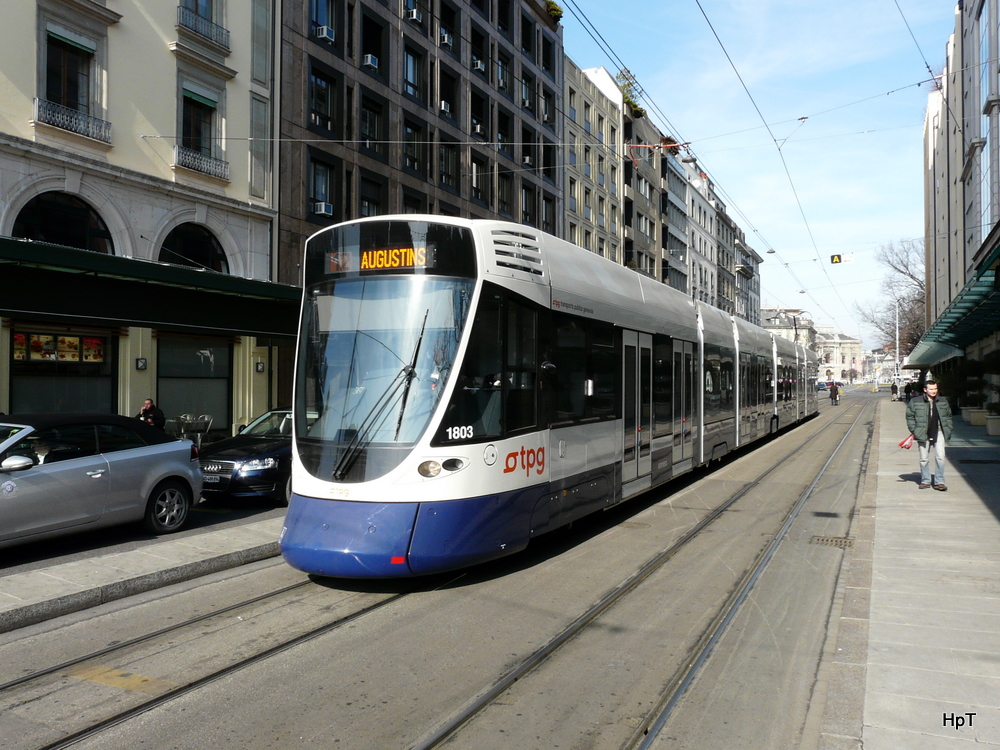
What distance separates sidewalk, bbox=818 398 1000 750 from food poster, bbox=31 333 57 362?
53.2 ft

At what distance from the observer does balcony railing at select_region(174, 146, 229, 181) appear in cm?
1978

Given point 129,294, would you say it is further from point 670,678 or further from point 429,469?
point 670,678

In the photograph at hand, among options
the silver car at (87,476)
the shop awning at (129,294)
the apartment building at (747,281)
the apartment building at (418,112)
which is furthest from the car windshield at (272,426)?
the apartment building at (747,281)

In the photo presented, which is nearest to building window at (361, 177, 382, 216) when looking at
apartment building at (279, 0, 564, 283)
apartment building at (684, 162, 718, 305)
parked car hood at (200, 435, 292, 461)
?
apartment building at (279, 0, 564, 283)

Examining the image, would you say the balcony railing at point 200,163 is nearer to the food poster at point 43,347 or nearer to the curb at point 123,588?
the food poster at point 43,347

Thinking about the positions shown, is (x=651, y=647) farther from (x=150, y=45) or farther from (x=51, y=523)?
(x=150, y=45)

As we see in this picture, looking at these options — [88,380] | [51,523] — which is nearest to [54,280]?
[88,380]

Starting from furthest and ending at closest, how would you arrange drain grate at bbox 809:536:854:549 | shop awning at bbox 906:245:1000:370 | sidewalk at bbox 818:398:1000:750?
shop awning at bbox 906:245:1000:370, drain grate at bbox 809:536:854:549, sidewalk at bbox 818:398:1000:750

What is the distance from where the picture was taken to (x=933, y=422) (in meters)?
11.9

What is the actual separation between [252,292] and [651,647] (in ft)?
42.7

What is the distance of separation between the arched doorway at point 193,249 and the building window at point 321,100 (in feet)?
18.7

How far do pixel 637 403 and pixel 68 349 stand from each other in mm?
13504

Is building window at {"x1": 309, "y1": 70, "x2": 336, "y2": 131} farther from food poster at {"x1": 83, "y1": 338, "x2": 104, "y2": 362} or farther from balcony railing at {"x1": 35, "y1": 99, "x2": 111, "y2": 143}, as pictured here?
food poster at {"x1": 83, "y1": 338, "x2": 104, "y2": 362}

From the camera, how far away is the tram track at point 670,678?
13.6 feet
